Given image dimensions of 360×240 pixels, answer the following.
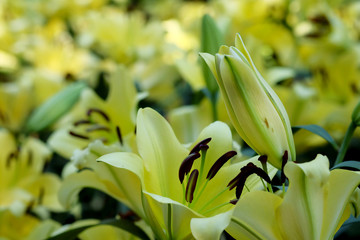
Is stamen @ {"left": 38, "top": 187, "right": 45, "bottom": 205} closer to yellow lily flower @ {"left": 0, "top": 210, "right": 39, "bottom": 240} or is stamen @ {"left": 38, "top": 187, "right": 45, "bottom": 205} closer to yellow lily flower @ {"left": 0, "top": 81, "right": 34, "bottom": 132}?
yellow lily flower @ {"left": 0, "top": 210, "right": 39, "bottom": 240}

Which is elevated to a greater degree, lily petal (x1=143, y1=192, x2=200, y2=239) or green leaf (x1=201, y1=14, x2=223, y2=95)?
green leaf (x1=201, y1=14, x2=223, y2=95)

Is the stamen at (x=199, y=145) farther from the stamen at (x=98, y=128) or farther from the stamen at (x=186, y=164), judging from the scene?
the stamen at (x=98, y=128)

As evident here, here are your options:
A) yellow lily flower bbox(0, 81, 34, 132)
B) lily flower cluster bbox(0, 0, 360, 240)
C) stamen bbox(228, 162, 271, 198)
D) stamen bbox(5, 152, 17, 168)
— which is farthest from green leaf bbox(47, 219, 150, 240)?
yellow lily flower bbox(0, 81, 34, 132)

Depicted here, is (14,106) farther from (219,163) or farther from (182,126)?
(219,163)

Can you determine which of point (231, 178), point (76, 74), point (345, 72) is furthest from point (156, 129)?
point (76, 74)

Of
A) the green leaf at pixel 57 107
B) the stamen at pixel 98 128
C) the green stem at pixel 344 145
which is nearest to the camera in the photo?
the green stem at pixel 344 145

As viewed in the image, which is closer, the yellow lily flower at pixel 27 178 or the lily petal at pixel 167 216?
the lily petal at pixel 167 216

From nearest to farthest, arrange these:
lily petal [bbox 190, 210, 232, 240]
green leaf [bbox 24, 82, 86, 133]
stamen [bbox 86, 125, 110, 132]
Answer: lily petal [bbox 190, 210, 232, 240] → stamen [bbox 86, 125, 110, 132] → green leaf [bbox 24, 82, 86, 133]

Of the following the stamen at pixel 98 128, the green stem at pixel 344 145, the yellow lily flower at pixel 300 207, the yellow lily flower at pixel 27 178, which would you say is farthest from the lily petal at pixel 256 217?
the yellow lily flower at pixel 27 178
